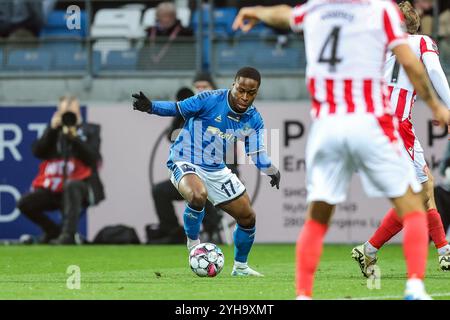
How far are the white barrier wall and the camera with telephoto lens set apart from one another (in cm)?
50

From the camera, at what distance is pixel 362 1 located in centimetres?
741

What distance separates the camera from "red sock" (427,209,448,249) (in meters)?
11.3

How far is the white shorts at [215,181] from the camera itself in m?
11.5

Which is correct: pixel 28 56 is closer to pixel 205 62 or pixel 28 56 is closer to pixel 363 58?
pixel 205 62

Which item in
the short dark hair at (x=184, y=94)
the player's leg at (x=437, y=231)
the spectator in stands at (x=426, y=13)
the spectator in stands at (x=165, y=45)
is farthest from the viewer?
the spectator in stands at (x=165, y=45)

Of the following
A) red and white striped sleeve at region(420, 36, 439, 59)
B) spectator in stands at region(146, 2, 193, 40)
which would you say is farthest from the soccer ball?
spectator in stands at region(146, 2, 193, 40)

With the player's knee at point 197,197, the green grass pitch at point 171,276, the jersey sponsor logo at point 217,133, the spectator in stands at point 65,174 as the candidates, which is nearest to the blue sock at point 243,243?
the green grass pitch at point 171,276

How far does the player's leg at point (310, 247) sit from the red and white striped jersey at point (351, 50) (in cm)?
61

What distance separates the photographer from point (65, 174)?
18.1 metres

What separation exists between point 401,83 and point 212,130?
1897mm

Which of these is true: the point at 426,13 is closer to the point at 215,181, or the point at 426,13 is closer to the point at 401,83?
the point at 401,83

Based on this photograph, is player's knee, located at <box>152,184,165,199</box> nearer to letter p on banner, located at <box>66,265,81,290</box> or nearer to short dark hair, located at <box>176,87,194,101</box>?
short dark hair, located at <box>176,87,194,101</box>

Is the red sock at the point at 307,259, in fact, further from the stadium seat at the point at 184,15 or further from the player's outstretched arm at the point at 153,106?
the stadium seat at the point at 184,15
